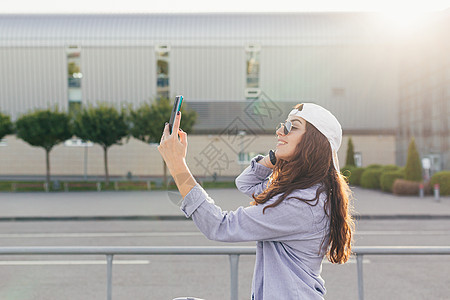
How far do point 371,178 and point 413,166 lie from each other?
13.2 feet

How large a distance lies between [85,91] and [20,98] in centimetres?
469

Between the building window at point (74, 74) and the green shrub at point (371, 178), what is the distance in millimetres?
19987

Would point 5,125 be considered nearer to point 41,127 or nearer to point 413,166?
point 41,127

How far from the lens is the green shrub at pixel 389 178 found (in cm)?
1945

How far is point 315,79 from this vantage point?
1144 inches

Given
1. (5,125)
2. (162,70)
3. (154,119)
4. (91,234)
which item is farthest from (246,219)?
(162,70)

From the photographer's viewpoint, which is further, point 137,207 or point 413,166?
point 413,166

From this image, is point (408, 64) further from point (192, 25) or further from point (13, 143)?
point (13, 143)

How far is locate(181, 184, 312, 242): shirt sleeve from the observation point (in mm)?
1471

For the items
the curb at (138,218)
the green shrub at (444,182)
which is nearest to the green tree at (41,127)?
the curb at (138,218)

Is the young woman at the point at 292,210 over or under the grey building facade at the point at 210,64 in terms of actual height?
under

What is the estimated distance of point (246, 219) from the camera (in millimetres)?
1519

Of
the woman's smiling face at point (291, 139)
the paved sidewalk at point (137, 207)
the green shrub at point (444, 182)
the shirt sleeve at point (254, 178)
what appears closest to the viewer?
the woman's smiling face at point (291, 139)

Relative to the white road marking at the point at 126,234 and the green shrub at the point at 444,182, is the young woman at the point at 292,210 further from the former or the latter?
the green shrub at the point at 444,182
